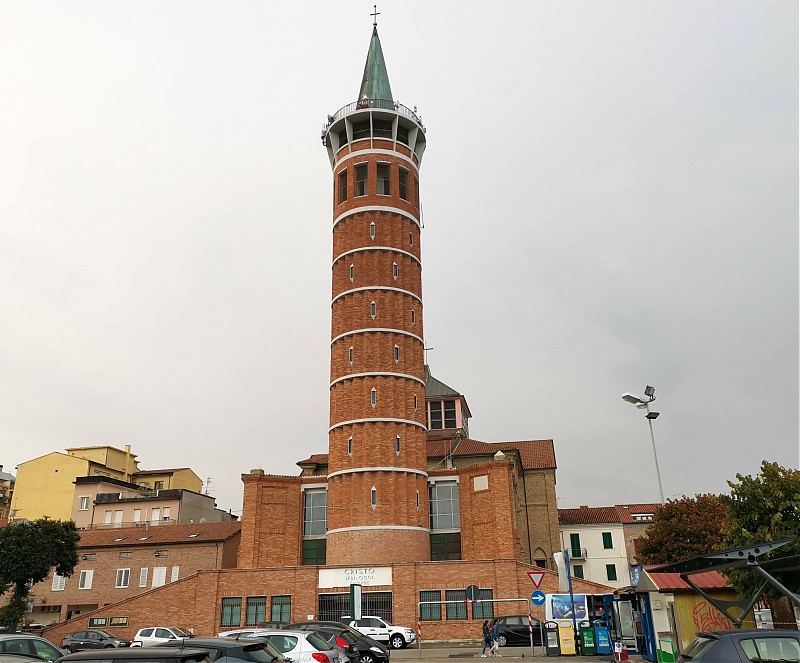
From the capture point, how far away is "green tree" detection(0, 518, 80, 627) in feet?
124

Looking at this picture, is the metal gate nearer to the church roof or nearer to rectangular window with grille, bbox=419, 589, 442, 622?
rectangular window with grille, bbox=419, 589, 442, 622

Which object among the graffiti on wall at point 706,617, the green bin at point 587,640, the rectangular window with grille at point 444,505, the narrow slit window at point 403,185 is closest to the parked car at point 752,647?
the graffiti on wall at point 706,617

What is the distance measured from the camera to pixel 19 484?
64.6 meters

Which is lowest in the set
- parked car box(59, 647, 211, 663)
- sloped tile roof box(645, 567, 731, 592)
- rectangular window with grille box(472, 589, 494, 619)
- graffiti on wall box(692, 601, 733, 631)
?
parked car box(59, 647, 211, 663)

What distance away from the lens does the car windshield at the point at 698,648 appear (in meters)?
11.3

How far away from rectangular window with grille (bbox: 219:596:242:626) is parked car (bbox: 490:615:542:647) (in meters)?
15.7

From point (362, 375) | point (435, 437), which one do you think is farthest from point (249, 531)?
point (435, 437)

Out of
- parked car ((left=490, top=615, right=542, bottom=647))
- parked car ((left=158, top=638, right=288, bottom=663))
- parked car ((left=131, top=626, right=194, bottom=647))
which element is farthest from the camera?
parked car ((left=490, top=615, right=542, bottom=647))

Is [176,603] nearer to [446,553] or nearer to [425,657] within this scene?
[446,553]

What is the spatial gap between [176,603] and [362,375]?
1660 centimetres

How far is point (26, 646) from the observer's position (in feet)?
53.8

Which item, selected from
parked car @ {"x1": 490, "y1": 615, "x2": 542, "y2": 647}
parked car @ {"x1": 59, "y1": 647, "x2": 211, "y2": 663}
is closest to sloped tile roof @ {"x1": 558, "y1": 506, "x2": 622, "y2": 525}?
parked car @ {"x1": 490, "y1": 615, "x2": 542, "y2": 647}

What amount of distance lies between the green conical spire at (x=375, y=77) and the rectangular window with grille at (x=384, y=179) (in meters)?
5.58

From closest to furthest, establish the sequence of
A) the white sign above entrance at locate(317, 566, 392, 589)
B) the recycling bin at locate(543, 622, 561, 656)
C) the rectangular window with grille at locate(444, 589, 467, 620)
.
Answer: the recycling bin at locate(543, 622, 561, 656)
the rectangular window with grille at locate(444, 589, 467, 620)
the white sign above entrance at locate(317, 566, 392, 589)
